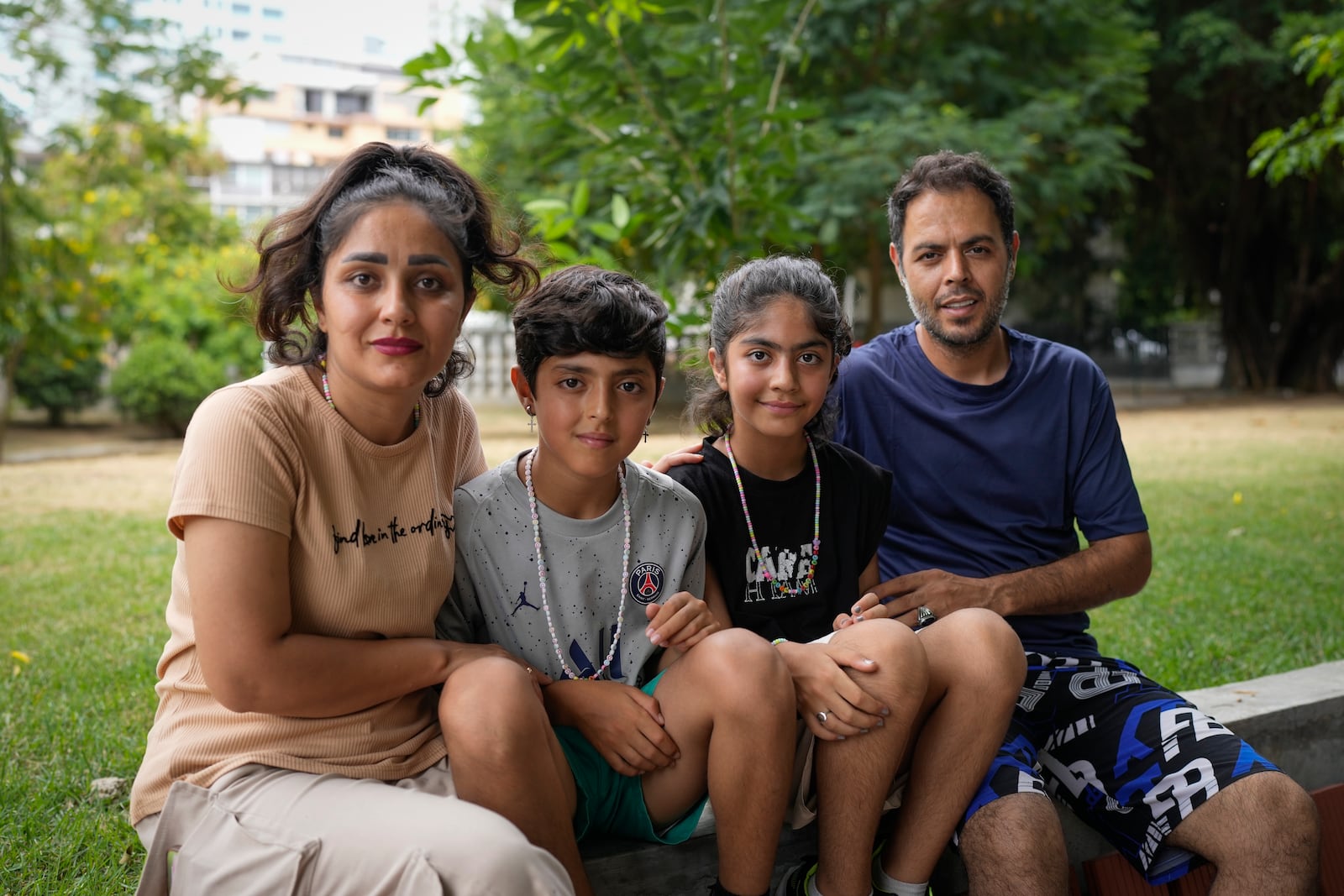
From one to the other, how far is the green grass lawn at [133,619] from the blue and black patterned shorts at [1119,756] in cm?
151

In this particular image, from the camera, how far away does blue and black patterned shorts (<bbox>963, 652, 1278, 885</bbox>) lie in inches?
90.5

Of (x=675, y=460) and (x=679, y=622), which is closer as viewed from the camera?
(x=679, y=622)

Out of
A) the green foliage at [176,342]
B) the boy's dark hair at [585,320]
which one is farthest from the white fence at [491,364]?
the boy's dark hair at [585,320]

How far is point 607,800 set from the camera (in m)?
2.16

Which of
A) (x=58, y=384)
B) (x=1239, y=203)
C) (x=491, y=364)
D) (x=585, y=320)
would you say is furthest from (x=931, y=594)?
(x=1239, y=203)

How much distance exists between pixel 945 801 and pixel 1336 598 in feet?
12.2

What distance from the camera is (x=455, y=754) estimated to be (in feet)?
6.20

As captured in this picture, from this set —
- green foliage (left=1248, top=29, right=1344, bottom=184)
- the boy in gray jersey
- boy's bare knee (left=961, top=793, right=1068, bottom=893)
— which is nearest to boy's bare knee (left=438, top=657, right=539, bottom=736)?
the boy in gray jersey

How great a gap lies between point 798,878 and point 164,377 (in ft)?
43.6

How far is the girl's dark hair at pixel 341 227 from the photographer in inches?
79.8

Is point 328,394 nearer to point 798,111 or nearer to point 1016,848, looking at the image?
point 1016,848

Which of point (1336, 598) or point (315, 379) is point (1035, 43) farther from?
point (315, 379)

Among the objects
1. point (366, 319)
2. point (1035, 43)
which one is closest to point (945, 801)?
point (366, 319)

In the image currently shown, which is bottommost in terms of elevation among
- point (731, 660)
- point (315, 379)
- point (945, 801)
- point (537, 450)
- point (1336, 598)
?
point (1336, 598)
